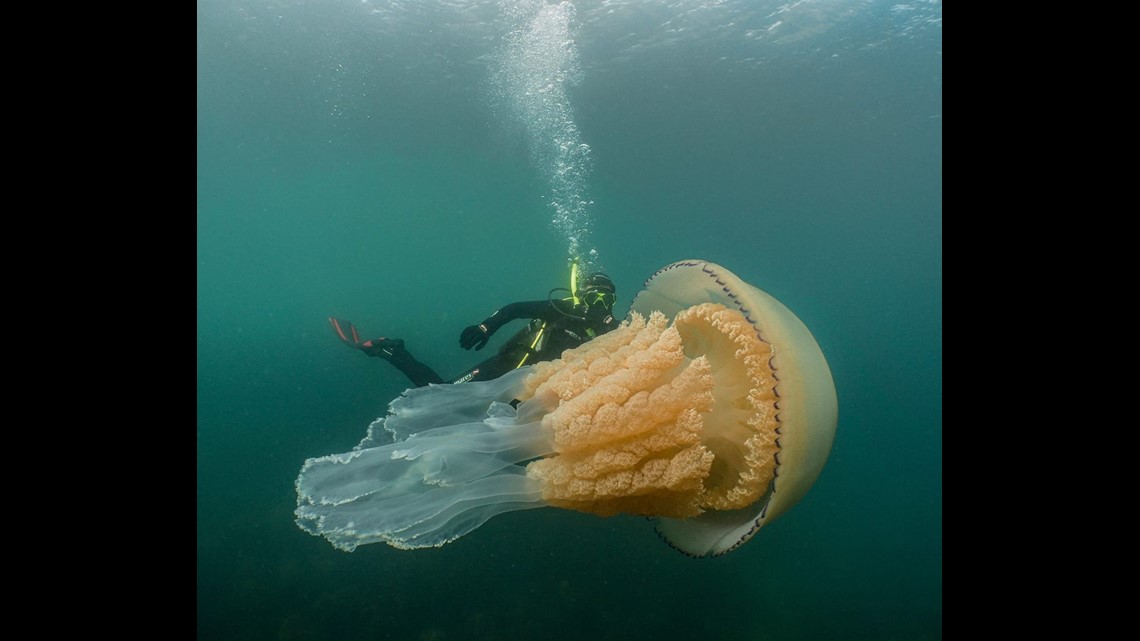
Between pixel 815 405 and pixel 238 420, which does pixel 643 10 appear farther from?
pixel 238 420

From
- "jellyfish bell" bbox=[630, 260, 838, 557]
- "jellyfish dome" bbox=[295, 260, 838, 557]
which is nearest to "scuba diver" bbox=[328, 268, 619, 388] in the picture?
"jellyfish bell" bbox=[630, 260, 838, 557]

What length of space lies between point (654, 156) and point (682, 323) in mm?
22816

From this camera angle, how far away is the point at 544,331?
5.45 m

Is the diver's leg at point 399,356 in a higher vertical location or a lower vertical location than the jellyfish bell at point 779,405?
lower

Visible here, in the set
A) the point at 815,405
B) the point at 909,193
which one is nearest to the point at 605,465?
the point at 815,405

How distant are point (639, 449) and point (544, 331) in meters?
3.18

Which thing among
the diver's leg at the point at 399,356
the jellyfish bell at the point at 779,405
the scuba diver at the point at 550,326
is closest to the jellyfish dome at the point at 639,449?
the jellyfish bell at the point at 779,405

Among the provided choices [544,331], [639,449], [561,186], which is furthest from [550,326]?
[561,186]

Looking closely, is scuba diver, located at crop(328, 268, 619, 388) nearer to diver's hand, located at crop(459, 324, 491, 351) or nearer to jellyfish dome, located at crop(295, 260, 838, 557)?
diver's hand, located at crop(459, 324, 491, 351)

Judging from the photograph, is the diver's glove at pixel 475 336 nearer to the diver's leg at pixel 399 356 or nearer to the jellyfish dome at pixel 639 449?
the diver's leg at pixel 399 356

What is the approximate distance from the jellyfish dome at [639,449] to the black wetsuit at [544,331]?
2.54 metres

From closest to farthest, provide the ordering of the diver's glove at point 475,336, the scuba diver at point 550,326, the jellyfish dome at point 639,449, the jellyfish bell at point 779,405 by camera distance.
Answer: the jellyfish bell at point 779,405 < the jellyfish dome at point 639,449 < the scuba diver at point 550,326 < the diver's glove at point 475,336

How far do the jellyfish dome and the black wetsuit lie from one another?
8.32 ft

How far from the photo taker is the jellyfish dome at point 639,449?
223 cm
